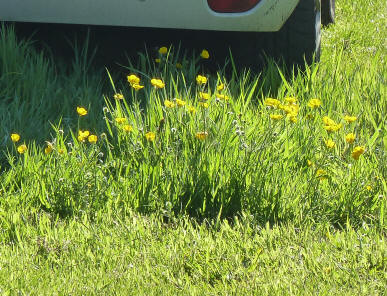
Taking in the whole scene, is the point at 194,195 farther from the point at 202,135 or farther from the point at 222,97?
the point at 222,97

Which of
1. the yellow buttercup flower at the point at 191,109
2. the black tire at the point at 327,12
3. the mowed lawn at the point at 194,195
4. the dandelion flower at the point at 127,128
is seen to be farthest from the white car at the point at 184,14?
the black tire at the point at 327,12

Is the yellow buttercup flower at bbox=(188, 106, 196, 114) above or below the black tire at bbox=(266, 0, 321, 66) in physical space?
below

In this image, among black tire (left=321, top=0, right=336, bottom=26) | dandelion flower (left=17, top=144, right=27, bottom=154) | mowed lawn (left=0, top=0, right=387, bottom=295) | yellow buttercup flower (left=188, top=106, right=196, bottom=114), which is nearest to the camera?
mowed lawn (left=0, top=0, right=387, bottom=295)

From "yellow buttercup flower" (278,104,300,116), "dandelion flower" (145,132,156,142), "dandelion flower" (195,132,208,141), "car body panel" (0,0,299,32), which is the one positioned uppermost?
"car body panel" (0,0,299,32)

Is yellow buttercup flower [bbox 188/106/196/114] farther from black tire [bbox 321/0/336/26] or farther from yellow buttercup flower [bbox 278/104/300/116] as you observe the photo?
black tire [bbox 321/0/336/26]

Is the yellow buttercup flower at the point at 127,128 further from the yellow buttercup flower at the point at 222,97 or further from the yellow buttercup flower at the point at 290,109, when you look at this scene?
the yellow buttercup flower at the point at 290,109

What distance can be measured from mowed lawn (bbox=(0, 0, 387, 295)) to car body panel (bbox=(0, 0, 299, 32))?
28 centimetres

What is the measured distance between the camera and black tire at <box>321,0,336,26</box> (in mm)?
5004

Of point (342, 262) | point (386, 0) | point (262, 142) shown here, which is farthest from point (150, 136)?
point (386, 0)

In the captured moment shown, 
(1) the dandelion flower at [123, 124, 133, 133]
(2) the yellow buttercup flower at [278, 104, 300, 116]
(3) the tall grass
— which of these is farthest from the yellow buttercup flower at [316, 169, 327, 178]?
(1) the dandelion flower at [123, 124, 133, 133]

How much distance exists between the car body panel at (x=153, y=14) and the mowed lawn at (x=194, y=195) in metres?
0.28

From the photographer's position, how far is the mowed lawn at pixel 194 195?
253cm

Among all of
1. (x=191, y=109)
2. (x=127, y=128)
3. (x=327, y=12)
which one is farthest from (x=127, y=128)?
(x=327, y=12)

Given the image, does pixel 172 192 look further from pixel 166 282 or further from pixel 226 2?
pixel 226 2
